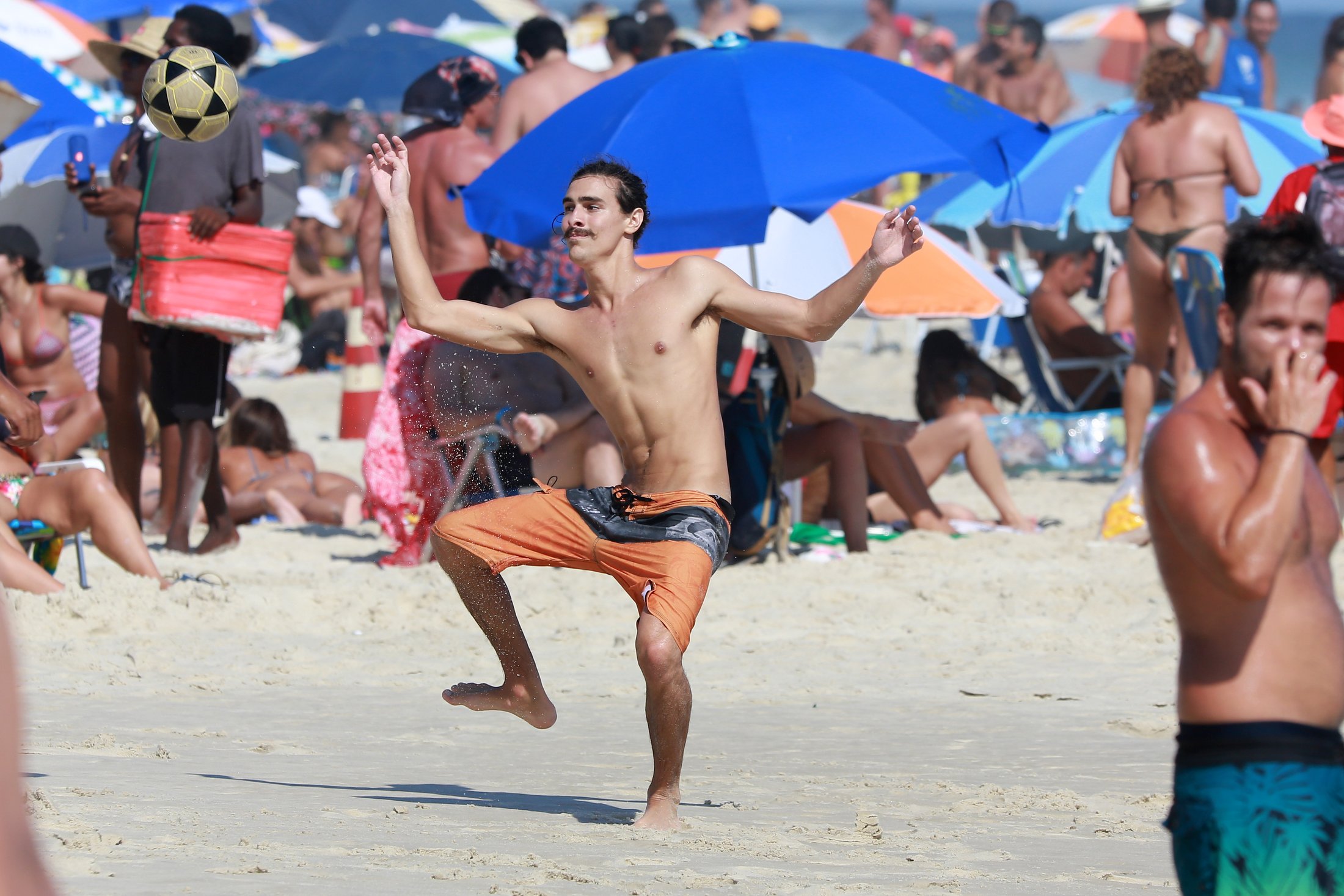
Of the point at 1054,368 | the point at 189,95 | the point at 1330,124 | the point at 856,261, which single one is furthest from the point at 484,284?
the point at 1054,368

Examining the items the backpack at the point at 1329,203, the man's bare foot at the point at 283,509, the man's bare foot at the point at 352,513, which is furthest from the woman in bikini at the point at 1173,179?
the man's bare foot at the point at 283,509

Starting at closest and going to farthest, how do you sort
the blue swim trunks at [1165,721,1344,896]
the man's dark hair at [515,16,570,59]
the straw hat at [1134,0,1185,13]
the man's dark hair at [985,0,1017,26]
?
the blue swim trunks at [1165,721,1344,896]
the man's dark hair at [515,16,570,59]
the straw hat at [1134,0,1185,13]
the man's dark hair at [985,0,1017,26]

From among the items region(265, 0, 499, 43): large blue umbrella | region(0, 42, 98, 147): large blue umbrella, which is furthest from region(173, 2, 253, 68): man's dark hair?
region(265, 0, 499, 43): large blue umbrella

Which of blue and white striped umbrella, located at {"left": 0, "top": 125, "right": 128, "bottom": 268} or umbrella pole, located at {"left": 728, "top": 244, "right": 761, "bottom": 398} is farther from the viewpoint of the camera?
blue and white striped umbrella, located at {"left": 0, "top": 125, "right": 128, "bottom": 268}

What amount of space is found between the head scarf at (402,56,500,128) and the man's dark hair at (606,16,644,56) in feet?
7.45

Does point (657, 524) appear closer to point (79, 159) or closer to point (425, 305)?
point (425, 305)

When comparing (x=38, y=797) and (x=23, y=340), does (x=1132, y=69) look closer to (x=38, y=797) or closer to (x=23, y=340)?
(x=23, y=340)

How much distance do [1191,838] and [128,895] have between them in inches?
65.5

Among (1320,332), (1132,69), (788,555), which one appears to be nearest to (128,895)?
(1320,332)

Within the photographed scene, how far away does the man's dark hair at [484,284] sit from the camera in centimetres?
656

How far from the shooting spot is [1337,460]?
199 inches

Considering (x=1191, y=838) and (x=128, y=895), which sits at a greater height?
(x=1191, y=838)

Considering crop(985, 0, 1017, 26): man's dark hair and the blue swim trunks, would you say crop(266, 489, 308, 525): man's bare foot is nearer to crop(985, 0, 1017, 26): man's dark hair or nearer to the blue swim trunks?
the blue swim trunks

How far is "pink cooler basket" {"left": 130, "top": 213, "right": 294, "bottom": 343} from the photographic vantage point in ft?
21.5
